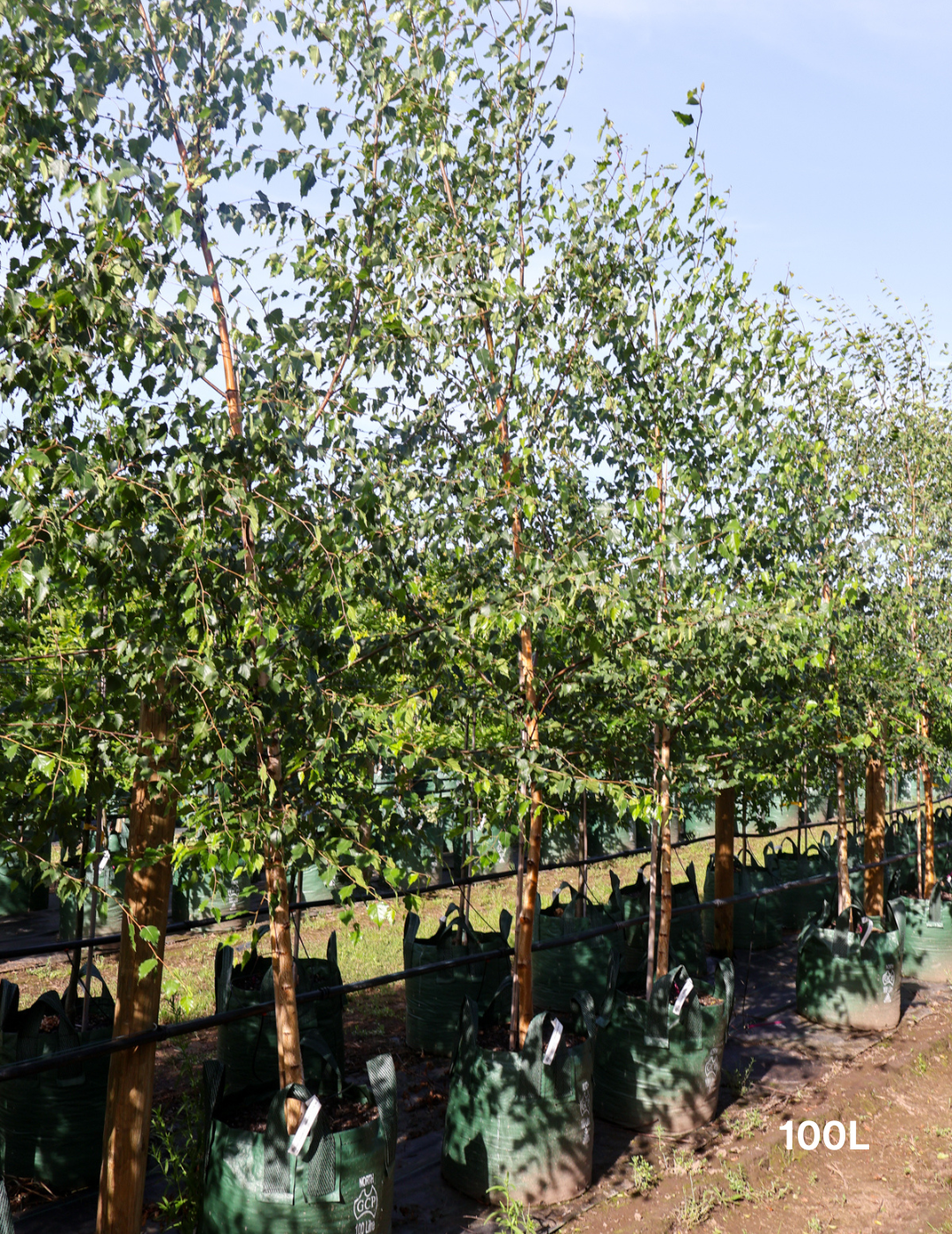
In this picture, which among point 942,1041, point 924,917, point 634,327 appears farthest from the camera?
Answer: point 924,917

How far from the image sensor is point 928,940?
11.1 metres

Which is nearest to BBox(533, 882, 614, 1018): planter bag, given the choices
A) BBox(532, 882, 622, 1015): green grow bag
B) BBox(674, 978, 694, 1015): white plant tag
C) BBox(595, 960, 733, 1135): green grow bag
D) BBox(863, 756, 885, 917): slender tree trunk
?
BBox(532, 882, 622, 1015): green grow bag

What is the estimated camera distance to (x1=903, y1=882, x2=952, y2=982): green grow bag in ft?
36.2

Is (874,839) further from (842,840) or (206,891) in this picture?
(206,891)

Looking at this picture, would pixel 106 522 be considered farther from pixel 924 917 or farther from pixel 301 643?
pixel 924 917

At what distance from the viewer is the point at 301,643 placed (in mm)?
4070

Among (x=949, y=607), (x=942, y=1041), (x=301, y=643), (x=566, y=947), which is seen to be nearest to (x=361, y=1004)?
(x=566, y=947)

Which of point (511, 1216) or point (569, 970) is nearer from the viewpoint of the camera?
point (511, 1216)

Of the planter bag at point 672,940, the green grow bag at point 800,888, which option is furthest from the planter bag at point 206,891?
the green grow bag at point 800,888

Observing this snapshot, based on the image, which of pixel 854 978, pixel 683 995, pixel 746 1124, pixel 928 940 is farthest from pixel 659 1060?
pixel 928 940

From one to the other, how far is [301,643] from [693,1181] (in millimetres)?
4481

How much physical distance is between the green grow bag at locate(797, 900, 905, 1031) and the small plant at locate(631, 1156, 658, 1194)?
3.82 meters

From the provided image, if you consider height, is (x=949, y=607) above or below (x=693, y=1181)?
above

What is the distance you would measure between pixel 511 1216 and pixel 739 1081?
293 cm
